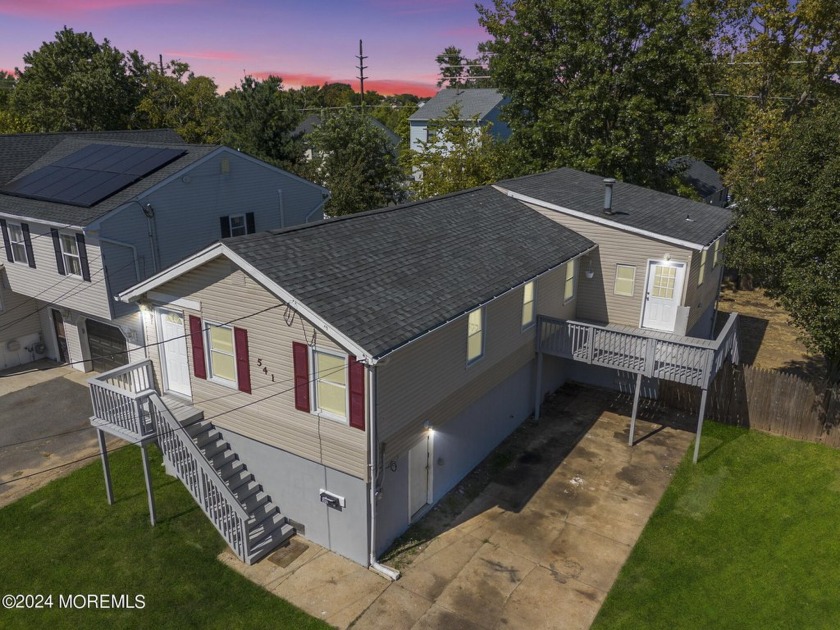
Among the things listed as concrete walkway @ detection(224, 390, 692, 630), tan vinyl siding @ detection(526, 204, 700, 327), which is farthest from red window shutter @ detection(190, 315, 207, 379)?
tan vinyl siding @ detection(526, 204, 700, 327)

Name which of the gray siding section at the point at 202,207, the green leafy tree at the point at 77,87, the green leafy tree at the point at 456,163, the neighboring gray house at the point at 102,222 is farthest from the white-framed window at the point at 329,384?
the green leafy tree at the point at 77,87

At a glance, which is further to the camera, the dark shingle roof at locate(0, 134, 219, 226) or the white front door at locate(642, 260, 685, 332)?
the white front door at locate(642, 260, 685, 332)

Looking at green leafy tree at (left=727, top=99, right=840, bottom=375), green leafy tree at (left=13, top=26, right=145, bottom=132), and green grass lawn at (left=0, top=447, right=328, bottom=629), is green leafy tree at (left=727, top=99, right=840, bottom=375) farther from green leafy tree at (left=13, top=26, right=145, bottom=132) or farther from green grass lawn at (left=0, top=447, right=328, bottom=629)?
green leafy tree at (left=13, top=26, right=145, bottom=132)

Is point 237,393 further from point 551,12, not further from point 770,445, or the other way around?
point 551,12

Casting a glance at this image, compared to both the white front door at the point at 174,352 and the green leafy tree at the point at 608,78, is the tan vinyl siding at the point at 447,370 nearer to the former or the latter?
the white front door at the point at 174,352

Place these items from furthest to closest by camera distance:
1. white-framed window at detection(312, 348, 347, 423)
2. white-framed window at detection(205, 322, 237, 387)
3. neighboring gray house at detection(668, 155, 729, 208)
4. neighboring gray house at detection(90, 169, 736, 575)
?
1. neighboring gray house at detection(668, 155, 729, 208)
2. white-framed window at detection(205, 322, 237, 387)
3. neighboring gray house at detection(90, 169, 736, 575)
4. white-framed window at detection(312, 348, 347, 423)

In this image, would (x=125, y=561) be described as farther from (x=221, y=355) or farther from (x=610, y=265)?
(x=610, y=265)

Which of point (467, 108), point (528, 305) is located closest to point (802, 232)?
point (528, 305)
